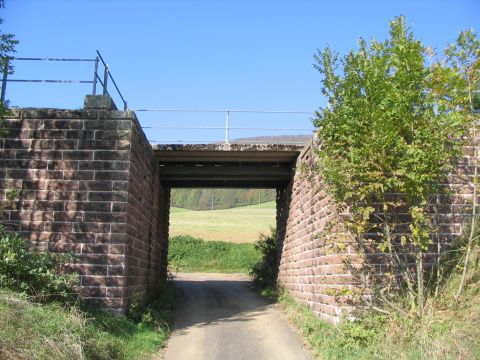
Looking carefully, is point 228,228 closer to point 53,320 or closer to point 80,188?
point 80,188

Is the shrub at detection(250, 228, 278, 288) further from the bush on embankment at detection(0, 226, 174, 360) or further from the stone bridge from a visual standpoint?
the bush on embankment at detection(0, 226, 174, 360)

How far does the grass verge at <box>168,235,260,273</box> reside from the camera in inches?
1164

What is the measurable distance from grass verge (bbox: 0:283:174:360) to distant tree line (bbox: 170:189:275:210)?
101404mm

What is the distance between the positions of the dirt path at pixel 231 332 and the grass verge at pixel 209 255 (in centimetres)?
1461

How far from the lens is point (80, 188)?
9.26 meters

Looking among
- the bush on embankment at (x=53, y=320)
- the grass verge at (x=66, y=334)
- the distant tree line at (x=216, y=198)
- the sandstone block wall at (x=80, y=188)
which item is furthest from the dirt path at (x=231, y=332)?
the distant tree line at (x=216, y=198)

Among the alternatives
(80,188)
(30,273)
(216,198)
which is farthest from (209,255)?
(216,198)

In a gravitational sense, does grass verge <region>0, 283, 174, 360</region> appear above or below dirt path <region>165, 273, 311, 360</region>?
above

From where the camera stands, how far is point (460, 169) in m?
9.09

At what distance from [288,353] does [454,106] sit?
4.99 m

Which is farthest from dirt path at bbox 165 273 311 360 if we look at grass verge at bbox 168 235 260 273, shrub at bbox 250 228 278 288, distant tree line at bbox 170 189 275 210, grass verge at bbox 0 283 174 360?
distant tree line at bbox 170 189 275 210

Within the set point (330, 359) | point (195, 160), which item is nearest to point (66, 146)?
point (195, 160)

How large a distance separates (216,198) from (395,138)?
111968 millimetres

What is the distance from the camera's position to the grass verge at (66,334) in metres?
5.78
